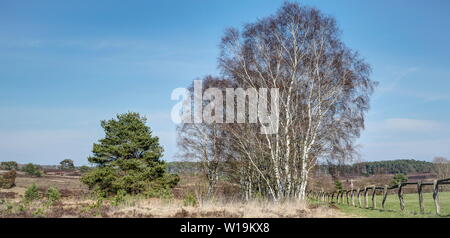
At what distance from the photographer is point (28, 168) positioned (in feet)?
203

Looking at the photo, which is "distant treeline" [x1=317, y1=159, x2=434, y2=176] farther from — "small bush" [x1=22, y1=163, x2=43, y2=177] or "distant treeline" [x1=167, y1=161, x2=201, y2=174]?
"small bush" [x1=22, y1=163, x2=43, y2=177]

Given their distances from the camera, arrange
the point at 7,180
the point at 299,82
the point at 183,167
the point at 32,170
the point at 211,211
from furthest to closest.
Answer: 1. the point at 32,170
2. the point at 7,180
3. the point at 183,167
4. the point at 299,82
5. the point at 211,211

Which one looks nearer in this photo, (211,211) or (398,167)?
(211,211)

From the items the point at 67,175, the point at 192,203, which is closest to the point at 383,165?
the point at 67,175

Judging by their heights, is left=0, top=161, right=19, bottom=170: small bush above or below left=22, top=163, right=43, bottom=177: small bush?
above

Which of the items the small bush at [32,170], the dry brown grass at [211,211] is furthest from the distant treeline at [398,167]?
the small bush at [32,170]

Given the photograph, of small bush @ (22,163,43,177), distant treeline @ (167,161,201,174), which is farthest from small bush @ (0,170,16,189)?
distant treeline @ (167,161,201,174)

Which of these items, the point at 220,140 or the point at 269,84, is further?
the point at 220,140

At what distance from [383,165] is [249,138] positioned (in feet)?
238

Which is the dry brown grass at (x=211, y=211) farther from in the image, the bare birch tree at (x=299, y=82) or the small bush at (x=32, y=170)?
the small bush at (x=32, y=170)

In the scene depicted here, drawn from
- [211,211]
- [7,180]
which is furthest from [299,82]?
[7,180]

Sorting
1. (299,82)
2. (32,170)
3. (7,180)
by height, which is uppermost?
(299,82)

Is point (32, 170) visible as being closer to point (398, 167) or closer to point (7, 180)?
point (7, 180)
